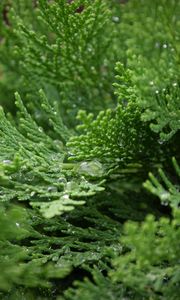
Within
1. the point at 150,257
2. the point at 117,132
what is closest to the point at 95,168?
the point at 117,132

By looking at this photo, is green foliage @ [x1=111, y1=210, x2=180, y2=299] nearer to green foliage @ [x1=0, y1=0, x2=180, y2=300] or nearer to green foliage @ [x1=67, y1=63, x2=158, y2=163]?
green foliage @ [x1=0, y1=0, x2=180, y2=300]

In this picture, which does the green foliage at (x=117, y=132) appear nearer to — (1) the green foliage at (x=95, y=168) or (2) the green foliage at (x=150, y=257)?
(1) the green foliage at (x=95, y=168)

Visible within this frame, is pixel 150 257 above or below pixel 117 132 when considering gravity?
below

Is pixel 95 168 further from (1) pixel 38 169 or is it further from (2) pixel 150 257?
(2) pixel 150 257

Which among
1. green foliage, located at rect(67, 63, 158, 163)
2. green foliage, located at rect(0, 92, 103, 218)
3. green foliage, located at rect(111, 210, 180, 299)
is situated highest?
green foliage, located at rect(67, 63, 158, 163)

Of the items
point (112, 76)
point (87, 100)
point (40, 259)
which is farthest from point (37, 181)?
point (112, 76)

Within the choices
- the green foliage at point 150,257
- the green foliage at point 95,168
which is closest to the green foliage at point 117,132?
the green foliage at point 95,168

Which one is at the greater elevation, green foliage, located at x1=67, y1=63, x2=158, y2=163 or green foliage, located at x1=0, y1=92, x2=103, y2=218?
green foliage, located at x1=67, y1=63, x2=158, y2=163

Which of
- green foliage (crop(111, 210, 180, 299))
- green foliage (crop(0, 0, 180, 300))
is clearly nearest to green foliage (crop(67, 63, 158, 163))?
green foliage (crop(0, 0, 180, 300))
